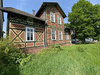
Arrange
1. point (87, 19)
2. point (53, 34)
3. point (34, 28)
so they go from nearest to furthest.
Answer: point (34, 28), point (53, 34), point (87, 19)

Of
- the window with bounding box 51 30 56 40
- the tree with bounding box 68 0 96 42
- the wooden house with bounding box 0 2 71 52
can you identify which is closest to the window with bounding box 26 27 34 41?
the wooden house with bounding box 0 2 71 52

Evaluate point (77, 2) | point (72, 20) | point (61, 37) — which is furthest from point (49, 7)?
point (77, 2)

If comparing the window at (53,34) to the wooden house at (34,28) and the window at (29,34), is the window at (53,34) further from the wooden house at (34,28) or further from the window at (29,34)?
the window at (29,34)

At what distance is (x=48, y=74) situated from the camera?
268cm

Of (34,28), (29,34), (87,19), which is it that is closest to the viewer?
(29,34)

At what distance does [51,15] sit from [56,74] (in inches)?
357

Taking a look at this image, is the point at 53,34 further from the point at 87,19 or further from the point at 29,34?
the point at 87,19

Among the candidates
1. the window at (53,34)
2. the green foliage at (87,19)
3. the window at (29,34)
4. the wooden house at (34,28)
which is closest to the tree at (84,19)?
the green foliage at (87,19)

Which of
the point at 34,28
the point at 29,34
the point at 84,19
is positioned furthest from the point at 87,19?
the point at 29,34

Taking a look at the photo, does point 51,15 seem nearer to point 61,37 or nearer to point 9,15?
point 61,37

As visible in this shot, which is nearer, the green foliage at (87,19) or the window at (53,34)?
the window at (53,34)

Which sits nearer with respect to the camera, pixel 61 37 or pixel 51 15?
pixel 51 15

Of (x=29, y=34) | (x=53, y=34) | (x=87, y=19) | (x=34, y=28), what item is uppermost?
(x=87, y=19)

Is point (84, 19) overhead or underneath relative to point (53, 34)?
overhead
